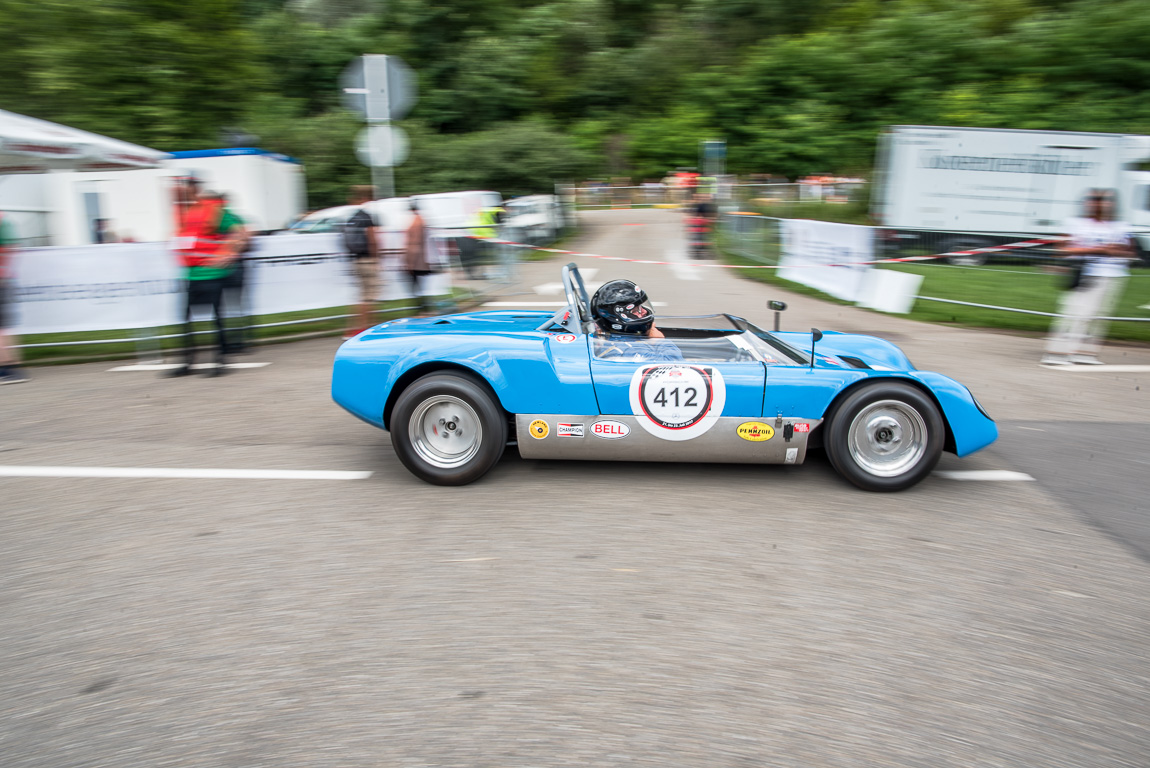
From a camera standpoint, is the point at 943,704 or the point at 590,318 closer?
the point at 943,704

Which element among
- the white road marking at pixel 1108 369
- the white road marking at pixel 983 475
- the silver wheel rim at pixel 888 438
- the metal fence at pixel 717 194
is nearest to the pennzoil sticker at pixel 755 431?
the silver wheel rim at pixel 888 438

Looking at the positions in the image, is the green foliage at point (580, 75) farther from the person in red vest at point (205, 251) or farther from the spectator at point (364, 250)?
the person in red vest at point (205, 251)

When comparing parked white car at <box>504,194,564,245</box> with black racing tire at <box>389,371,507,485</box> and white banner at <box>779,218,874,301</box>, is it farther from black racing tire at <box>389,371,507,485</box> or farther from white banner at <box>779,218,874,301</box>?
black racing tire at <box>389,371,507,485</box>

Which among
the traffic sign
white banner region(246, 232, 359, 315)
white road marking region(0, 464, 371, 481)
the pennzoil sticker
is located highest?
the traffic sign

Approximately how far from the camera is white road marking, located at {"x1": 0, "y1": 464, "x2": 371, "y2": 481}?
4.72 meters

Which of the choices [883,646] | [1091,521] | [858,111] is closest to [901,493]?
[1091,521]

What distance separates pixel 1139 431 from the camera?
18.9 ft

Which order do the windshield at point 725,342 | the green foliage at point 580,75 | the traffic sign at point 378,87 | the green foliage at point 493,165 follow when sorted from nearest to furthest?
1. the windshield at point 725,342
2. the traffic sign at point 378,87
3. the green foliage at point 580,75
4. the green foliage at point 493,165

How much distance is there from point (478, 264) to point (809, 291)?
16.7 feet

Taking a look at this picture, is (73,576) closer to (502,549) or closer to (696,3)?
(502,549)

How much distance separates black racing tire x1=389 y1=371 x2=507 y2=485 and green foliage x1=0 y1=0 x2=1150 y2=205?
17397mm

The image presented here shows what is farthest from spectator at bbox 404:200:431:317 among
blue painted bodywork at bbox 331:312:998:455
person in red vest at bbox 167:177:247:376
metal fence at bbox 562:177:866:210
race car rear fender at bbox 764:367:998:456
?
metal fence at bbox 562:177:866:210

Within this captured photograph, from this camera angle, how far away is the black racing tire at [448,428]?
4398 millimetres

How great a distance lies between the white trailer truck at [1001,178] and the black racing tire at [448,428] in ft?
42.9
